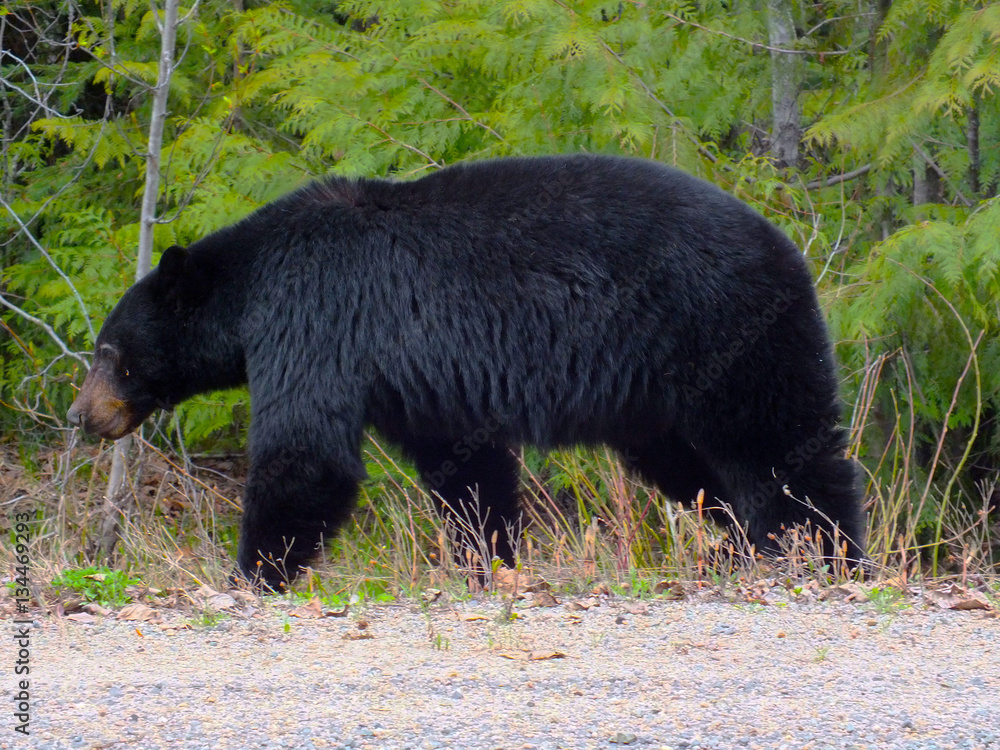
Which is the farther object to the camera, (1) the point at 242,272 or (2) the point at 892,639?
(1) the point at 242,272

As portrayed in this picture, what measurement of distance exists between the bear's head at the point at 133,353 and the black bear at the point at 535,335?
9.8 inches

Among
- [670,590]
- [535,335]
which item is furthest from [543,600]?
[535,335]

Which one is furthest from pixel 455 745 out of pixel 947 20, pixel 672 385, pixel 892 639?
pixel 947 20

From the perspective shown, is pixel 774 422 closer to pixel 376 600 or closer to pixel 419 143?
pixel 376 600

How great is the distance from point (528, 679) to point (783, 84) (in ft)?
16.8

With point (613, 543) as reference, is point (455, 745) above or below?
above

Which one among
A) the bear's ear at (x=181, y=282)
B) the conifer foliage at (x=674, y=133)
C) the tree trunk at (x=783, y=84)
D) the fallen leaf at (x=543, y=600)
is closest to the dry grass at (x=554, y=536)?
the fallen leaf at (x=543, y=600)

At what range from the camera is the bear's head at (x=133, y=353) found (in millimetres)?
5070

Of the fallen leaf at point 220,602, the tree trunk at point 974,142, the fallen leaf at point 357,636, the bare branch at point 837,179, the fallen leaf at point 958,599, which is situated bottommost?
the fallen leaf at point 220,602

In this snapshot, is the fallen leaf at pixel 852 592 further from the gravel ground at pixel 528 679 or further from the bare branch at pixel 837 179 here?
the bare branch at pixel 837 179

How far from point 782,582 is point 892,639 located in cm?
82

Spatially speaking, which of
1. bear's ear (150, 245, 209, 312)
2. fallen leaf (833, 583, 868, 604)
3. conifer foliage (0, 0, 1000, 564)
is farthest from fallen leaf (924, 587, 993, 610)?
bear's ear (150, 245, 209, 312)

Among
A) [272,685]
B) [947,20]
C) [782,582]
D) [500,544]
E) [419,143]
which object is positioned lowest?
[500,544]

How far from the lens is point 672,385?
4.55 metres
